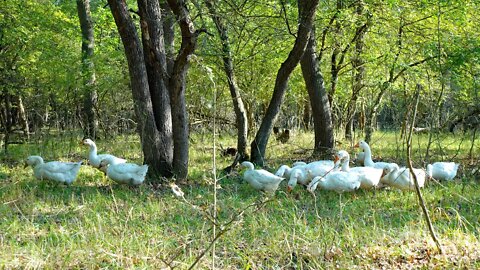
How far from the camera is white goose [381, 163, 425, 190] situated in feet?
28.3

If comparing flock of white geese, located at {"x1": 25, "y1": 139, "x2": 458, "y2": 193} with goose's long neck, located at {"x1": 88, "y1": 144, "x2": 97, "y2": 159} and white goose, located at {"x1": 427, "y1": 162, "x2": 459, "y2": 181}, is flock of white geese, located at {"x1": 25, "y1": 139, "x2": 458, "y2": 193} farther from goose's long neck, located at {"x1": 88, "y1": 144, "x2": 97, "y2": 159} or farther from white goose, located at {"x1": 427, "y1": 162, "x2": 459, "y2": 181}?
goose's long neck, located at {"x1": 88, "y1": 144, "x2": 97, "y2": 159}

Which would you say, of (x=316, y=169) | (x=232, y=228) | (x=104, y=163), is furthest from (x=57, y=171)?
(x=232, y=228)

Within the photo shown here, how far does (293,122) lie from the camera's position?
26.6m

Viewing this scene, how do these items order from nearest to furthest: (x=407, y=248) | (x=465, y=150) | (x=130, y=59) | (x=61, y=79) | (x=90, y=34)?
(x=407, y=248) → (x=130, y=59) → (x=465, y=150) → (x=61, y=79) → (x=90, y=34)

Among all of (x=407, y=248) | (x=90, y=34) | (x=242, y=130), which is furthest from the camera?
(x=90, y=34)

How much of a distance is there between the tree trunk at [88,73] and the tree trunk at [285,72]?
23.7ft

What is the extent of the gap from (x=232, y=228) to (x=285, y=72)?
7.30 metres

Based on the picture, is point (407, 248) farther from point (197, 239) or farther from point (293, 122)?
point (293, 122)

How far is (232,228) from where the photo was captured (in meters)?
4.97

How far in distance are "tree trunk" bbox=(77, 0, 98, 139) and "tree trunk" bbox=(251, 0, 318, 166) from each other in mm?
7211

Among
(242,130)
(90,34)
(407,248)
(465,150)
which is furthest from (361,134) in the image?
(407,248)

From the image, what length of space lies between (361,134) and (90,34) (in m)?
11.1

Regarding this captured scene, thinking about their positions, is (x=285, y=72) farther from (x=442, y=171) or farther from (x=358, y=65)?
(x=358, y=65)

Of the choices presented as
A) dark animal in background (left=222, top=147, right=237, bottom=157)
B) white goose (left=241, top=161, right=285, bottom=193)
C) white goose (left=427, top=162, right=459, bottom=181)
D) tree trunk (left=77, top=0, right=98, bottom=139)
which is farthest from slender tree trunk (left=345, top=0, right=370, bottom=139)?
tree trunk (left=77, top=0, right=98, bottom=139)
